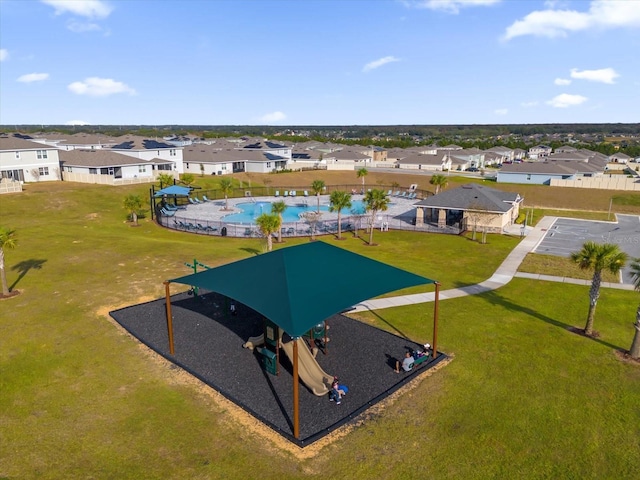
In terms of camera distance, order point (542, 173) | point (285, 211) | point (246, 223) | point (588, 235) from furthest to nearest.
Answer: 1. point (542, 173)
2. point (285, 211)
3. point (246, 223)
4. point (588, 235)

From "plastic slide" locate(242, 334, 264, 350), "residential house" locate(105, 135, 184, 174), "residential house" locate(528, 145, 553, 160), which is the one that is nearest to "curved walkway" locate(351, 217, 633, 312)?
"plastic slide" locate(242, 334, 264, 350)

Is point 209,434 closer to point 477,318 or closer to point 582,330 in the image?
point 477,318

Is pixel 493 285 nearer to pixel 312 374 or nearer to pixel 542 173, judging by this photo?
pixel 312 374

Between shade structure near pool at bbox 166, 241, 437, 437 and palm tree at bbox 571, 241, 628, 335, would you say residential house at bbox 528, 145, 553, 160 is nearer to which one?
palm tree at bbox 571, 241, 628, 335

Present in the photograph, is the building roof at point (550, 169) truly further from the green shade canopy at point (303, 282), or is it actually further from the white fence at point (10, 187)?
the white fence at point (10, 187)

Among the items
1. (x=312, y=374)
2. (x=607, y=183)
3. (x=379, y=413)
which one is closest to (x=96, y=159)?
(x=312, y=374)

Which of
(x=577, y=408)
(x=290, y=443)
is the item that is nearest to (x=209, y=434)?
(x=290, y=443)
